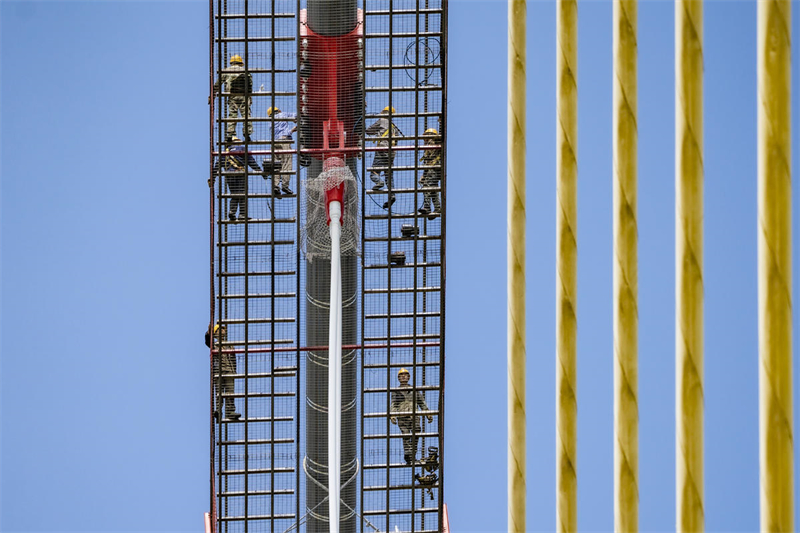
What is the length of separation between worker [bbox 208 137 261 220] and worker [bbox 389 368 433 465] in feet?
15.6

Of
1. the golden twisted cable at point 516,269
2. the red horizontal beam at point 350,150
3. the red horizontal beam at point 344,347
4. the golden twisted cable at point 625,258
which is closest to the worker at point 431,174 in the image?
the red horizontal beam at point 350,150

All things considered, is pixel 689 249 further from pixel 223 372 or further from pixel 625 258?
pixel 223 372

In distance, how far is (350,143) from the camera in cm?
2964

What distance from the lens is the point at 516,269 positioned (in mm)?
21484

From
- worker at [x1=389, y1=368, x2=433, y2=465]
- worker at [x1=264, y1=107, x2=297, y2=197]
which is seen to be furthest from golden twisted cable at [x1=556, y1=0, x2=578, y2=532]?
worker at [x1=389, y1=368, x2=433, y2=465]

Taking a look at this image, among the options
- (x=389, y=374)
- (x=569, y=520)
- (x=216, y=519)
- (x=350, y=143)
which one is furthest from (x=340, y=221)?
(x=569, y=520)

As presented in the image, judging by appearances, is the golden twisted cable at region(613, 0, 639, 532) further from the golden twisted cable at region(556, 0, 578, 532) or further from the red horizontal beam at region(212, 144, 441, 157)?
the red horizontal beam at region(212, 144, 441, 157)

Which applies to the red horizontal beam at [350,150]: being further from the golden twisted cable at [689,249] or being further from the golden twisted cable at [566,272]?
the golden twisted cable at [689,249]

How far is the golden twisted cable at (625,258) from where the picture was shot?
19.4 m

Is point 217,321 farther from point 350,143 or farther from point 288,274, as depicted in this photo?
point 350,143

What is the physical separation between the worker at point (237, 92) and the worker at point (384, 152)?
2435mm

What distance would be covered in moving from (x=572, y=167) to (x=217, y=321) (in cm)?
1222

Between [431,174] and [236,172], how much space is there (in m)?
3.94

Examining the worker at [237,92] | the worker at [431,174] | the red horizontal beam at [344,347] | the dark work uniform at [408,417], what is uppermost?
the worker at [237,92]
